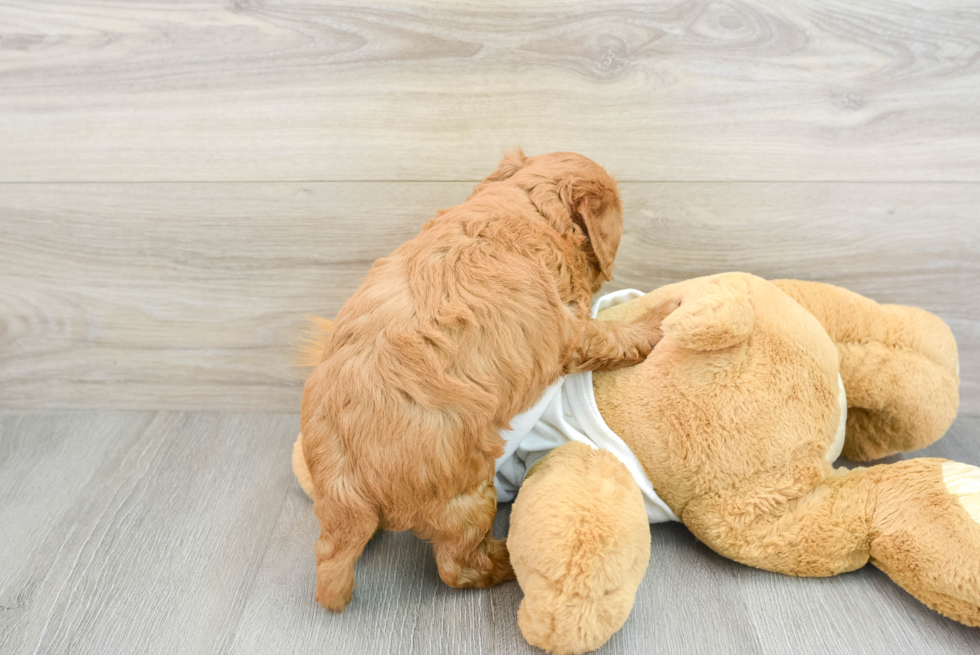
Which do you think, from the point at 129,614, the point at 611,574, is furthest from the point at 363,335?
the point at 129,614

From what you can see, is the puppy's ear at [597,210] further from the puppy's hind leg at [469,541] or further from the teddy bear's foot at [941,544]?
the teddy bear's foot at [941,544]

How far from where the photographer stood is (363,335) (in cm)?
81

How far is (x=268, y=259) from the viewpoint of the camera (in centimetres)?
123

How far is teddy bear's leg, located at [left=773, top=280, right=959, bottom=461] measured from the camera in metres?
1.01

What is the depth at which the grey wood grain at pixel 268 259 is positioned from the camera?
1.15 meters

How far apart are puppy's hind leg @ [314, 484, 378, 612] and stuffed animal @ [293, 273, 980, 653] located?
0.19 m

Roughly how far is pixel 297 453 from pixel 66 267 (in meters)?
0.59

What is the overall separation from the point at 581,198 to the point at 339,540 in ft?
1.75

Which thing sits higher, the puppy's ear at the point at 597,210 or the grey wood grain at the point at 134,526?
the puppy's ear at the point at 597,210

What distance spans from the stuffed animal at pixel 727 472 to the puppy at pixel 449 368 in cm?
9

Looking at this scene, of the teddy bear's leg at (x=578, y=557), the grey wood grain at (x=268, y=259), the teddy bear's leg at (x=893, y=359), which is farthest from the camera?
the grey wood grain at (x=268, y=259)

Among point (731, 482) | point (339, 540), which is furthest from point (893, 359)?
point (339, 540)

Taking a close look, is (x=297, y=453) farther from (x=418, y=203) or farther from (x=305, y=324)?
(x=418, y=203)

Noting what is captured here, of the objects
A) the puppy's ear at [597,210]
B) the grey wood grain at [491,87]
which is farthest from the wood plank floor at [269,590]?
the grey wood grain at [491,87]
